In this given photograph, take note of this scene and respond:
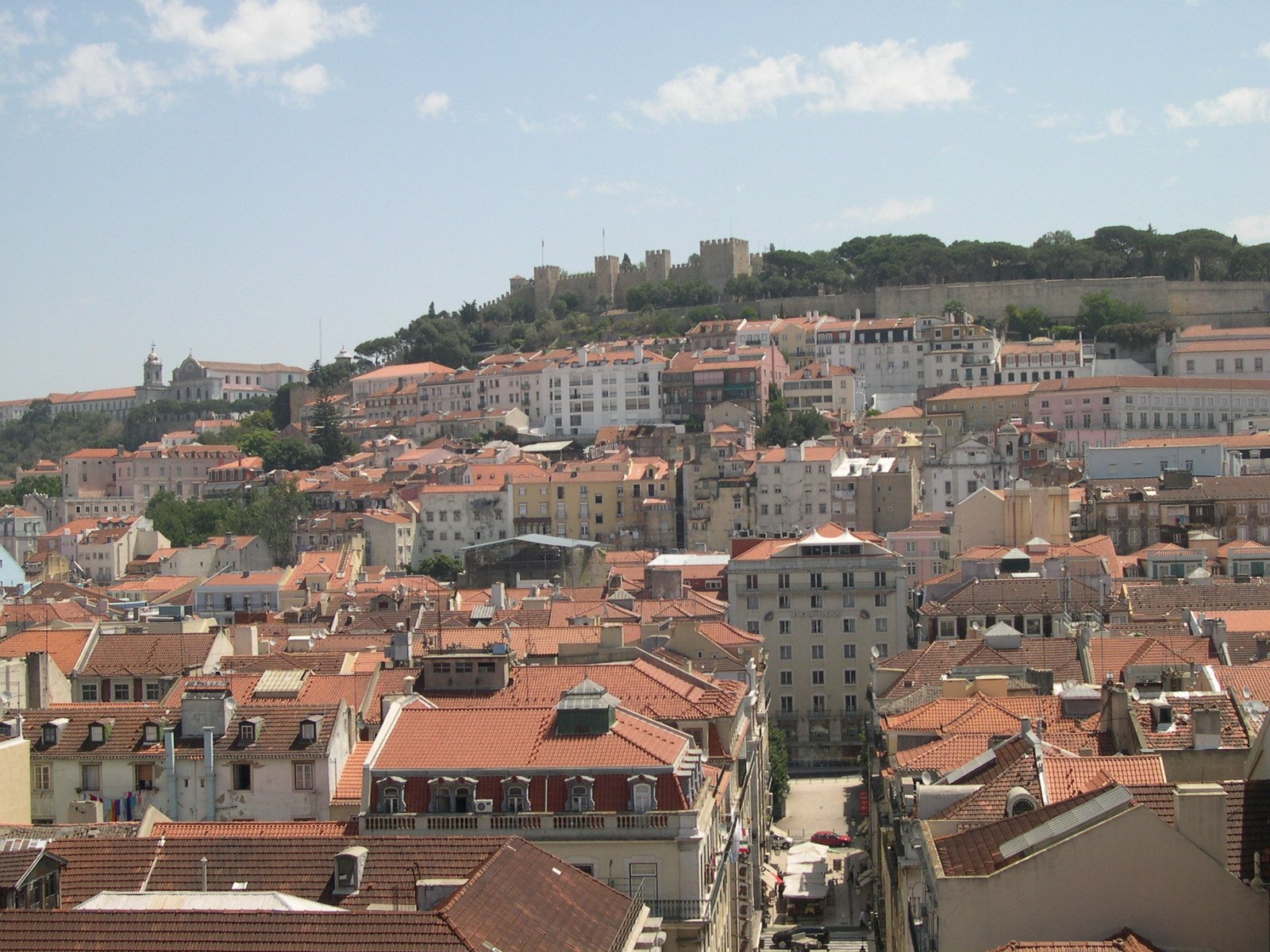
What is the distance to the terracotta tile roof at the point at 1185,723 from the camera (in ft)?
72.3

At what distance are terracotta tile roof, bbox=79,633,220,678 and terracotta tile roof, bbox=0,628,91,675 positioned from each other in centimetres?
34

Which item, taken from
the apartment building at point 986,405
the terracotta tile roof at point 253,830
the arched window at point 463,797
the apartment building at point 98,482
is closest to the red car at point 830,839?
the arched window at point 463,797

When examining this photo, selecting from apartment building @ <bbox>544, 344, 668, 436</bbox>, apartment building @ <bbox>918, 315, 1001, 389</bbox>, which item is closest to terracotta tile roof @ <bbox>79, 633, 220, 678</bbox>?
apartment building @ <bbox>544, 344, 668, 436</bbox>

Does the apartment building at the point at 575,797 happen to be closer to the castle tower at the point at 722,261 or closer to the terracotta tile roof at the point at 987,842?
the terracotta tile roof at the point at 987,842

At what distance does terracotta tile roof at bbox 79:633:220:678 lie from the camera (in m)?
36.7

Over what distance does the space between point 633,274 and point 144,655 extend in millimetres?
121379

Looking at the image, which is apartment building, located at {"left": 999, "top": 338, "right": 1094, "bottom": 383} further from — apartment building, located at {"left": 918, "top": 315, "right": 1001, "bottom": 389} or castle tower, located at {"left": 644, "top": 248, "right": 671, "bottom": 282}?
castle tower, located at {"left": 644, "top": 248, "right": 671, "bottom": 282}

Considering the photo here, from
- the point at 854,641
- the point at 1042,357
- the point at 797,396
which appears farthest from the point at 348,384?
the point at 854,641

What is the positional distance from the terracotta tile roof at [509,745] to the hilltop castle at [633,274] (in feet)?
409

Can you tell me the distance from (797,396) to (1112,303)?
26296 mm

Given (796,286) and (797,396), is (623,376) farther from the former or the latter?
(796,286)

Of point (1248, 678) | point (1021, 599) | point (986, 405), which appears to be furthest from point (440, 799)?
point (986, 405)

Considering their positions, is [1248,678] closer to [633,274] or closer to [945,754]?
[945,754]

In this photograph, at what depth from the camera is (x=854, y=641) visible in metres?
59.1
